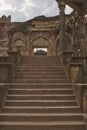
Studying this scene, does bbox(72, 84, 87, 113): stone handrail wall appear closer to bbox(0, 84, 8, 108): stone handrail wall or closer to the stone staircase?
the stone staircase

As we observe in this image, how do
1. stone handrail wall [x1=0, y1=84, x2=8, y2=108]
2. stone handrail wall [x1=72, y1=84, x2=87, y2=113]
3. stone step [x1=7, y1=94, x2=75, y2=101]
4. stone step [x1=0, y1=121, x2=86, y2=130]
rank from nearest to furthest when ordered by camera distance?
1. stone step [x1=0, y1=121, x2=86, y2=130]
2. stone handrail wall [x1=72, y1=84, x2=87, y2=113]
3. stone handrail wall [x1=0, y1=84, x2=8, y2=108]
4. stone step [x1=7, y1=94, x2=75, y2=101]

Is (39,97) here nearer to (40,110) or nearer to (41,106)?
(41,106)

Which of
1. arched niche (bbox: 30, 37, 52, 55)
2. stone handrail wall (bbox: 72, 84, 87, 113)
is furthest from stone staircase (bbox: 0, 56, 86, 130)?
arched niche (bbox: 30, 37, 52, 55)

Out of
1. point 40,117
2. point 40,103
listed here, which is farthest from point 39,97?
point 40,117

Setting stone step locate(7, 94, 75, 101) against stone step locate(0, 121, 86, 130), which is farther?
stone step locate(7, 94, 75, 101)

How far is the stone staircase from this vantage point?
8023mm

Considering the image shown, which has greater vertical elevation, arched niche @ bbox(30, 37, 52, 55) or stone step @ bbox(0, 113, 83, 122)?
arched niche @ bbox(30, 37, 52, 55)

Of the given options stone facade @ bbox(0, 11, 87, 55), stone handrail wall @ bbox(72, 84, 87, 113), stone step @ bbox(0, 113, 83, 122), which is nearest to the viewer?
stone step @ bbox(0, 113, 83, 122)

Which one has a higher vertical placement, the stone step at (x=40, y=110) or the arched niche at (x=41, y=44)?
the arched niche at (x=41, y=44)

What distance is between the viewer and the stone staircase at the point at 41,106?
26.3 ft
